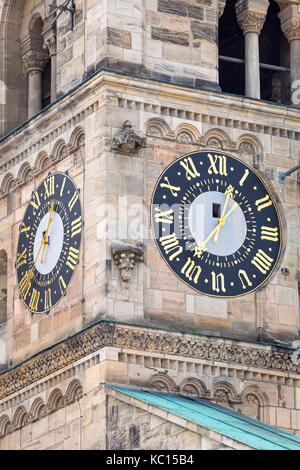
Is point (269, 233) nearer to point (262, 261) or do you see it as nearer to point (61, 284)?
point (262, 261)

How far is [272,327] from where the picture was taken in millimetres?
44500

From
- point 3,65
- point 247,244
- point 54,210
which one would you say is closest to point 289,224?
point 247,244

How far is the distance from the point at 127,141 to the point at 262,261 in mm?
3349

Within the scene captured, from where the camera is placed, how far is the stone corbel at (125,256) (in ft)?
142

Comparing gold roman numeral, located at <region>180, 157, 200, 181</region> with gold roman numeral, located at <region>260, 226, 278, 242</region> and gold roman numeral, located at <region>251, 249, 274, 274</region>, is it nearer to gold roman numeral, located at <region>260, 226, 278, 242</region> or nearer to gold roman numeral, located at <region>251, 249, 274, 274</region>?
gold roman numeral, located at <region>260, 226, 278, 242</region>

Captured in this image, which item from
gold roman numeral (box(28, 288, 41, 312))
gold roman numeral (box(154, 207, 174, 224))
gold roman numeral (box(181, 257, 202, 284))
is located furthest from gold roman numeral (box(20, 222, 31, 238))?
gold roman numeral (box(181, 257, 202, 284))

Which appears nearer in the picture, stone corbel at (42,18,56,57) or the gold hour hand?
the gold hour hand

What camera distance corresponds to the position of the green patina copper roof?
3966 centimetres

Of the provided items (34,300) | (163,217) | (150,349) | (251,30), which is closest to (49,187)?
(34,300)

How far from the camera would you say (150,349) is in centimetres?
4306

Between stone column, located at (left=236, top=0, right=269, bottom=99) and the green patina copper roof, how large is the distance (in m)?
6.58

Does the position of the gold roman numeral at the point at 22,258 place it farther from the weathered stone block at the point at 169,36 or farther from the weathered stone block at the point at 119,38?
the weathered stone block at the point at 169,36

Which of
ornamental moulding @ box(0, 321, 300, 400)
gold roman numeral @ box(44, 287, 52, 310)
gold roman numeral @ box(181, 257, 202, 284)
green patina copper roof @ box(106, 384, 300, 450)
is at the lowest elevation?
green patina copper roof @ box(106, 384, 300, 450)

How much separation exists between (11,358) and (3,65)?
20.9 feet
